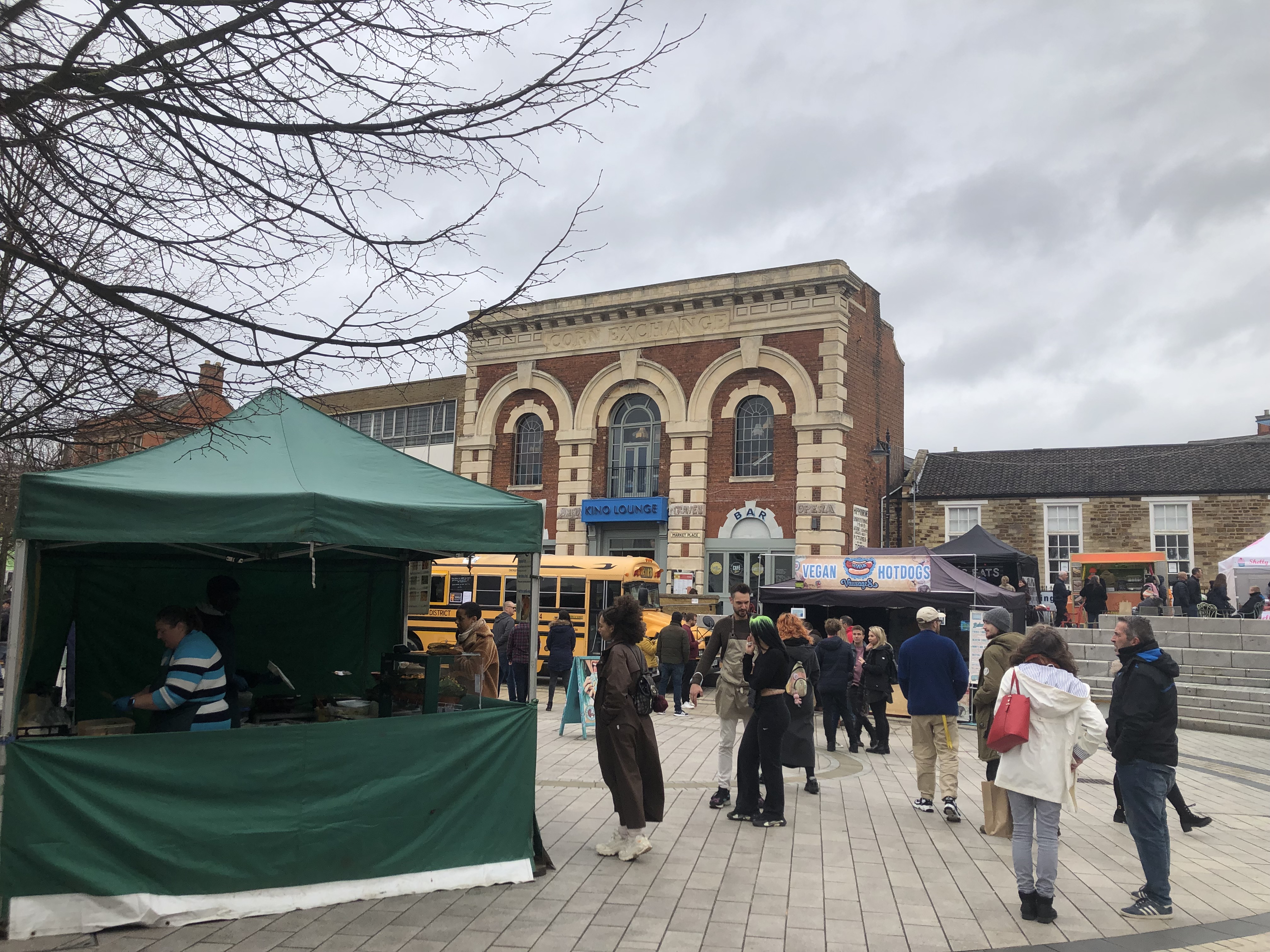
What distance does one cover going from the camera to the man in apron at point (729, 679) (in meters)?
8.65

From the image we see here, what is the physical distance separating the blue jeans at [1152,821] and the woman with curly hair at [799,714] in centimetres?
274

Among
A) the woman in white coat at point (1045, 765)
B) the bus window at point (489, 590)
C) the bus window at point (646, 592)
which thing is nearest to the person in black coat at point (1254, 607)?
the bus window at point (646, 592)

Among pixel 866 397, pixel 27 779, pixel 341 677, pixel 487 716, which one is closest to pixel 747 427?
pixel 866 397

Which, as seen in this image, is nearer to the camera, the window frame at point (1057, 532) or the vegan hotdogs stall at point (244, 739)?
the vegan hotdogs stall at point (244, 739)

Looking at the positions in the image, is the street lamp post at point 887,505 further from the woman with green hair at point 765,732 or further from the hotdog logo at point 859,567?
the woman with green hair at point 765,732

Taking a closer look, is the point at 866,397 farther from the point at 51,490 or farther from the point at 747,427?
the point at 51,490

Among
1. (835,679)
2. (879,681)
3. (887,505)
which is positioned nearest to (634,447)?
(887,505)

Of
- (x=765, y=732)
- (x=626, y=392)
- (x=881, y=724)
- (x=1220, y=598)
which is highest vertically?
(x=626, y=392)

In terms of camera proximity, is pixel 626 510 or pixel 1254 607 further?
pixel 626 510

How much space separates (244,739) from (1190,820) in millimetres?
7884

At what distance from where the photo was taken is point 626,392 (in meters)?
28.9

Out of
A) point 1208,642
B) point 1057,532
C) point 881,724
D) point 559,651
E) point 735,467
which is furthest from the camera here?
point 1057,532

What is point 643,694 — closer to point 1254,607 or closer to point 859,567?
point 859,567

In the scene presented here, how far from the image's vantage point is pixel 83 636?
25.8 feet
